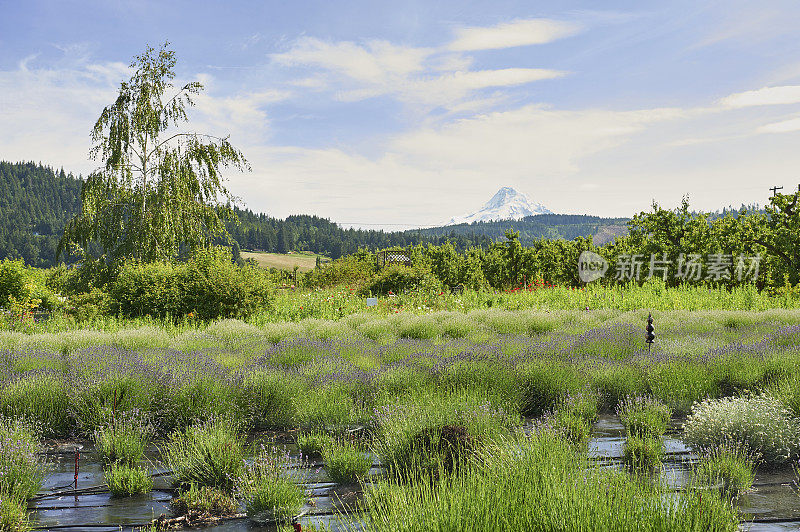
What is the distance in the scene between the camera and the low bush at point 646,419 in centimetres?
507

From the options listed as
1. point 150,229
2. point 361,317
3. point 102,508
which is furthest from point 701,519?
point 150,229

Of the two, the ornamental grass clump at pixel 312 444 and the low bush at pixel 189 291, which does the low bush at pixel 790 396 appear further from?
the low bush at pixel 189 291

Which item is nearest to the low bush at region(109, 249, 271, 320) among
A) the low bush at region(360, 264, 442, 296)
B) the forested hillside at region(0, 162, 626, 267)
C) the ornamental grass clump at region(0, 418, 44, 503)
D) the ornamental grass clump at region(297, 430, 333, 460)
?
the low bush at region(360, 264, 442, 296)

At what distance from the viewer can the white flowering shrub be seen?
447 cm

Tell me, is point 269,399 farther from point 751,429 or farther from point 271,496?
point 751,429

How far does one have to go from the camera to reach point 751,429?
4535 millimetres

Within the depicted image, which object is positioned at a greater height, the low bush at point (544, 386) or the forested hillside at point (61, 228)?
the forested hillside at point (61, 228)

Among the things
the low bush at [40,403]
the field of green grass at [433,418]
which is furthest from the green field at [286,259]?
the low bush at [40,403]

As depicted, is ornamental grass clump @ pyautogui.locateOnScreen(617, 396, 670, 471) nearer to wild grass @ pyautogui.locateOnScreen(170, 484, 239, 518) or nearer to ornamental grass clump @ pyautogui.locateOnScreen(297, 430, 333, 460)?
ornamental grass clump @ pyautogui.locateOnScreen(297, 430, 333, 460)

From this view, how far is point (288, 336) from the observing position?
10.3m

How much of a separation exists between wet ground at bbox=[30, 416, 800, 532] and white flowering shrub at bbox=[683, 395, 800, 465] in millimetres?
172

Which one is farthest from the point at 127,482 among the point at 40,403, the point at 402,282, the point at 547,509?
the point at 402,282

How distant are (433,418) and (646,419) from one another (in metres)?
2.27

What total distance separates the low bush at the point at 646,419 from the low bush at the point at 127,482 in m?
4.23
